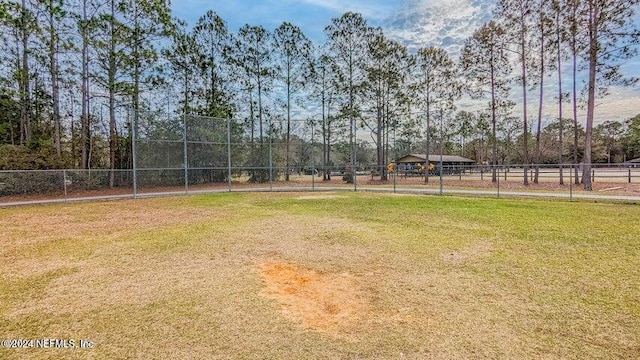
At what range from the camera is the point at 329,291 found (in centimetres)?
334

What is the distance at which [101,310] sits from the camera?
292 cm

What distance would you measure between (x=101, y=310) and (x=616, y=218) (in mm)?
9532

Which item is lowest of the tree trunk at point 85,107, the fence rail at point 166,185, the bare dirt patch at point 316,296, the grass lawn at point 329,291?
the bare dirt patch at point 316,296

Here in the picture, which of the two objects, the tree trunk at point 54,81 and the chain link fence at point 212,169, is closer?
the chain link fence at point 212,169

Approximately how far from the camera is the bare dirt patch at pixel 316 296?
8.89 ft

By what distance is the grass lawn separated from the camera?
7.57ft

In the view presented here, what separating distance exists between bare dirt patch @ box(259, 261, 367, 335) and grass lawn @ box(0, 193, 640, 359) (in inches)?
0.7

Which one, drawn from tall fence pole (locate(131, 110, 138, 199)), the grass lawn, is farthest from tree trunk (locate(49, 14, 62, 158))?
the grass lawn

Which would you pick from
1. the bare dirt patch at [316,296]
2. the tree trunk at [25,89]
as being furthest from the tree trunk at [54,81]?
the bare dirt patch at [316,296]

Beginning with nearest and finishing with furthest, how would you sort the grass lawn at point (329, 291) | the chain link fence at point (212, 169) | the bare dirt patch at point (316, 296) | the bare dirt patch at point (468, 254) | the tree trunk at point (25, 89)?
the grass lawn at point (329, 291) → the bare dirt patch at point (316, 296) → the bare dirt patch at point (468, 254) → the chain link fence at point (212, 169) → the tree trunk at point (25, 89)

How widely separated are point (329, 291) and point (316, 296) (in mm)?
178

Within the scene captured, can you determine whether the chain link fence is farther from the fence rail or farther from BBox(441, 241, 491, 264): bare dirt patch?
BBox(441, 241, 491, 264): bare dirt patch

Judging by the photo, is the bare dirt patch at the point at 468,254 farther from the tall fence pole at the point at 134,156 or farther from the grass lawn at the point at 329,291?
the tall fence pole at the point at 134,156

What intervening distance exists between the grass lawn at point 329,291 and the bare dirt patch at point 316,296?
0.06 ft
